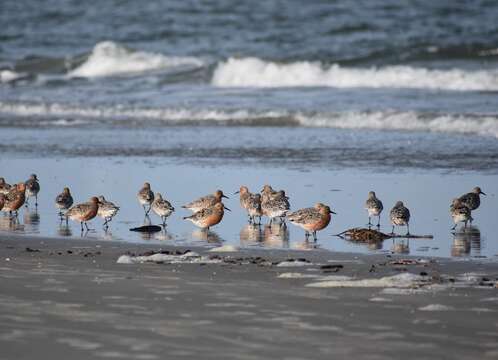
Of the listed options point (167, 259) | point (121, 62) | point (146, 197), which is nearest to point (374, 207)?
point (146, 197)

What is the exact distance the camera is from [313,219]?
13773mm

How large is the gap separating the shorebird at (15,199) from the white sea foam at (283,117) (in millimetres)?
10500

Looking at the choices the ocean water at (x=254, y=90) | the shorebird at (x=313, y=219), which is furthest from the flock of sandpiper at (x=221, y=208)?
the ocean water at (x=254, y=90)

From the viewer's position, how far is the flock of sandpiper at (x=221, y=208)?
13922 mm

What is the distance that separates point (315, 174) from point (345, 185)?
1.17m

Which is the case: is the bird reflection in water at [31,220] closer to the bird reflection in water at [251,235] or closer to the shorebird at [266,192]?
the bird reflection in water at [251,235]

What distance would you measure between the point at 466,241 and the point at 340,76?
2386 centimetres

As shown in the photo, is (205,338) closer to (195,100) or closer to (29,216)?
(29,216)

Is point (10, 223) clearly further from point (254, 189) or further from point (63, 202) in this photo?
point (254, 189)

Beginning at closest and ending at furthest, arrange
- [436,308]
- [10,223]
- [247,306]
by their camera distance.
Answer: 1. [436,308]
2. [247,306]
3. [10,223]

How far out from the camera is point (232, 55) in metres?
A: 42.1

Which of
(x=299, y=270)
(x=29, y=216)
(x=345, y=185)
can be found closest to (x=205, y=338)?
(x=299, y=270)

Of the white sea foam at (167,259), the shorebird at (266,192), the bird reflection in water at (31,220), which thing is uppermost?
the shorebird at (266,192)

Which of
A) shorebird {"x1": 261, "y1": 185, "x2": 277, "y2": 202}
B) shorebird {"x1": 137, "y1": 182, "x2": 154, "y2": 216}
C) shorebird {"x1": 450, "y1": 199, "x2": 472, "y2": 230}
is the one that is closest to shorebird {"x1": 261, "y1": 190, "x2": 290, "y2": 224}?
shorebird {"x1": 261, "y1": 185, "x2": 277, "y2": 202}
